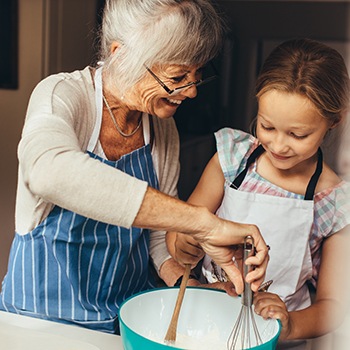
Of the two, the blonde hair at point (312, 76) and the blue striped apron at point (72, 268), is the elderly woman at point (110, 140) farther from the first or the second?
the blonde hair at point (312, 76)

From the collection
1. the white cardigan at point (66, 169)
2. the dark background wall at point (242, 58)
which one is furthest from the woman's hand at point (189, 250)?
the dark background wall at point (242, 58)

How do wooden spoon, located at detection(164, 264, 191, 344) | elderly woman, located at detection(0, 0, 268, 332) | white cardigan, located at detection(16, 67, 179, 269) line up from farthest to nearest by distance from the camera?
1. elderly woman, located at detection(0, 0, 268, 332)
2. wooden spoon, located at detection(164, 264, 191, 344)
3. white cardigan, located at detection(16, 67, 179, 269)

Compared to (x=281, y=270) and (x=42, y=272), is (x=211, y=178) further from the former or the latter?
(x=42, y=272)

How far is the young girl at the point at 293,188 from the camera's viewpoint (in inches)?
40.0

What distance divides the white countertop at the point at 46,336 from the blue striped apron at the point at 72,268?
51mm

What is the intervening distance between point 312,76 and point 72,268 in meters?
0.55

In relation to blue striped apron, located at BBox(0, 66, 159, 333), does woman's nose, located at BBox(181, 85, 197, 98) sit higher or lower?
higher

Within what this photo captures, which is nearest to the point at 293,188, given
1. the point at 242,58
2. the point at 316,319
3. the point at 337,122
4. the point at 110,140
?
the point at 337,122

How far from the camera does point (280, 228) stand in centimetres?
117

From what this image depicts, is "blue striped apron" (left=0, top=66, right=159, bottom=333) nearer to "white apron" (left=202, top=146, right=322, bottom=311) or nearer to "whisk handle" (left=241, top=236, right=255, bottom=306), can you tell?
"white apron" (left=202, top=146, right=322, bottom=311)

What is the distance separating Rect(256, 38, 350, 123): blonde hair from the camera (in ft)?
3.34

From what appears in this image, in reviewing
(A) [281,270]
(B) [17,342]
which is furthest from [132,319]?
(A) [281,270]

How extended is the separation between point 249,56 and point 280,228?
7.46 feet

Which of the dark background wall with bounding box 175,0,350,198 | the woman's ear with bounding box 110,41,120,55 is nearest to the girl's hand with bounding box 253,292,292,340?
the woman's ear with bounding box 110,41,120,55
